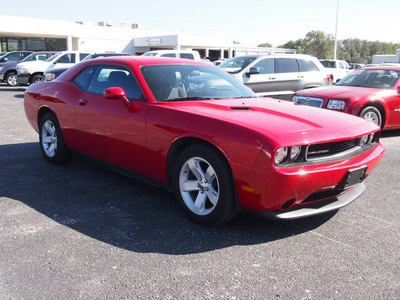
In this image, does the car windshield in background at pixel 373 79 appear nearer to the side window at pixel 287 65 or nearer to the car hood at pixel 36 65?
the side window at pixel 287 65

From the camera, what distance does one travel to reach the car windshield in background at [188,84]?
14.2 feet

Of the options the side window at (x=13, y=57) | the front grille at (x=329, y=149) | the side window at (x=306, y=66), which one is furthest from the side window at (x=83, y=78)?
the side window at (x=13, y=57)

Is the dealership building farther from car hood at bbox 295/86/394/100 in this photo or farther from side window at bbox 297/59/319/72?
car hood at bbox 295/86/394/100

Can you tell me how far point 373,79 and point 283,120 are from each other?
619 cm

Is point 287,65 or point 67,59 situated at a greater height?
point 67,59

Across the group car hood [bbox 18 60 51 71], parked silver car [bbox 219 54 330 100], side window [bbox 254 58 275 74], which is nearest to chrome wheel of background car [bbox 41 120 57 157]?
parked silver car [bbox 219 54 330 100]

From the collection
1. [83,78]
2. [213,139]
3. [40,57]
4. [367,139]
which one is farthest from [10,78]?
[367,139]

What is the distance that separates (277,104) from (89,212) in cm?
233

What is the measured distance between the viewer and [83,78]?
17.1 ft

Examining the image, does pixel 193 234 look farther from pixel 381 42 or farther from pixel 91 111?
pixel 381 42

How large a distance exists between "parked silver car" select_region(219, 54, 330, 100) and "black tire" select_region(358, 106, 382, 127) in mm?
3520

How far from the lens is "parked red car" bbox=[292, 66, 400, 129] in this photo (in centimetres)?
773

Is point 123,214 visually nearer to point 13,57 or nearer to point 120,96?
point 120,96

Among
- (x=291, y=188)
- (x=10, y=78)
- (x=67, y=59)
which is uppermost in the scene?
(x=67, y=59)
